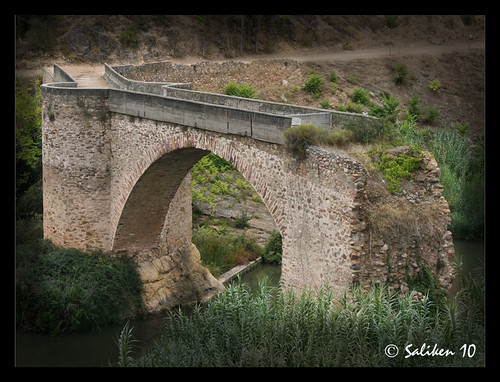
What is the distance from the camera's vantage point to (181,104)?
19672 mm

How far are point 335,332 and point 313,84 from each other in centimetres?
2635

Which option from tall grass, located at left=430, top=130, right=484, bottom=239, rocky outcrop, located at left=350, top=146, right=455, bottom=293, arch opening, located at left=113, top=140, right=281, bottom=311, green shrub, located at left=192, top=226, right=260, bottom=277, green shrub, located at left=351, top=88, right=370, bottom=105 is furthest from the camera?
green shrub, located at left=351, top=88, right=370, bottom=105

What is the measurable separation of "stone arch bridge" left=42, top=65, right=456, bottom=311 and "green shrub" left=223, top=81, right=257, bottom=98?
1079 cm

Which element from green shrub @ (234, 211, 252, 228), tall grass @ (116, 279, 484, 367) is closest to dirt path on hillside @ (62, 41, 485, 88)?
green shrub @ (234, 211, 252, 228)

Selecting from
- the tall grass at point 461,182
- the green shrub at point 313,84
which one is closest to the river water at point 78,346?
the tall grass at point 461,182

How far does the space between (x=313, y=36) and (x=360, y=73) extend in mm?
3280

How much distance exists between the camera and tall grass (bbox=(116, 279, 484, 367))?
15.1 m

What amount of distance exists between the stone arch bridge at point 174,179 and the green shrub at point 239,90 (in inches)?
425

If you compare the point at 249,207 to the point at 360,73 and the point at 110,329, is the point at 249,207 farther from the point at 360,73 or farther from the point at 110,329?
the point at 360,73

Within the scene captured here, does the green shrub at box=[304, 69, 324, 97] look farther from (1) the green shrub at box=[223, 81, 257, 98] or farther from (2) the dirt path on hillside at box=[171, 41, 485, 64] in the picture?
(1) the green shrub at box=[223, 81, 257, 98]

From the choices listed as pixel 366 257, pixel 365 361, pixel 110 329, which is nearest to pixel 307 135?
pixel 366 257

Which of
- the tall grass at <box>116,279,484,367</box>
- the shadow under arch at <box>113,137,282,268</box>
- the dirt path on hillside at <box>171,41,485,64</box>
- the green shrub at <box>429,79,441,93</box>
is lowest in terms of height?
the tall grass at <box>116,279,484,367</box>

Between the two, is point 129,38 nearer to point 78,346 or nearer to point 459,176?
point 459,176

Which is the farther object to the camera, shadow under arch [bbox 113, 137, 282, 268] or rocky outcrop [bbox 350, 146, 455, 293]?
shadow under arch [bbox 113, 137, 282, 268]
